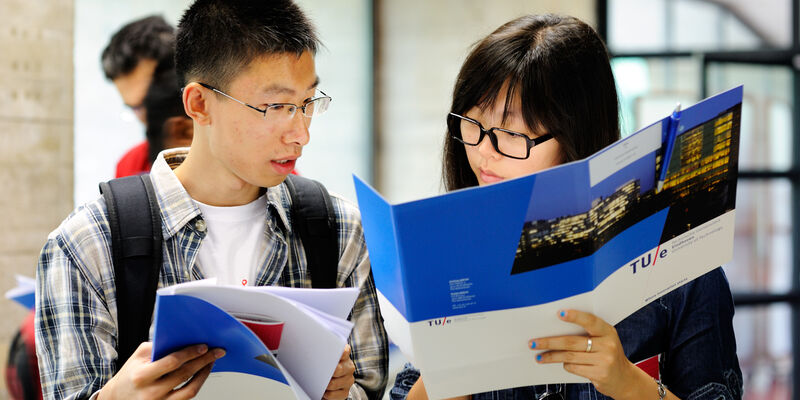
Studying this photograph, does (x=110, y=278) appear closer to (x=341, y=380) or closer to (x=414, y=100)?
(x=341, y=380)

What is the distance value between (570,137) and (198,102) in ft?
2.47

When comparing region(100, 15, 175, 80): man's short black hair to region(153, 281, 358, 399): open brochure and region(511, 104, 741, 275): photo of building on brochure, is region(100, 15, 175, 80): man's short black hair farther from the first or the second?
region(511, 104, 741, 275): photo of building on brochure

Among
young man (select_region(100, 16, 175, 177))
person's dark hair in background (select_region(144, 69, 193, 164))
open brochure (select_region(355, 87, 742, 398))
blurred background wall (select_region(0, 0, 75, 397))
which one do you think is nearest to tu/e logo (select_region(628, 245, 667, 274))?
open brochure (select_region(355, 87, 742, 398))

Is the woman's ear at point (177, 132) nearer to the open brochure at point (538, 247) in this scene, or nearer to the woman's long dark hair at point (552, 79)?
the woman's long dark hair at point (552, 79)

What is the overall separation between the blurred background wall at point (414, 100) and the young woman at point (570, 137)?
2.23 meters

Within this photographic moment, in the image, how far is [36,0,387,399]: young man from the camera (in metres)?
1.31

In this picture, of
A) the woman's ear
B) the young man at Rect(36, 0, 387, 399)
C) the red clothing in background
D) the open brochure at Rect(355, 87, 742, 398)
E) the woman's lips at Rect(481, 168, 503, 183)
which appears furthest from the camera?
the red clothing in background

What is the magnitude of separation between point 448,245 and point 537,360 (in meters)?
0.26

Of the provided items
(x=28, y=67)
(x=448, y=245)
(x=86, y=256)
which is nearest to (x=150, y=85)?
(x=28, y=67)

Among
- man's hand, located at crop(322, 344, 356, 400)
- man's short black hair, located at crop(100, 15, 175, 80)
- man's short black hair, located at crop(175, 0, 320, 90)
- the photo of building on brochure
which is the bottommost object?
man's hand, located at crop(322, 344, 356, 400)

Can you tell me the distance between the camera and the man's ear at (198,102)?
4.92 ft

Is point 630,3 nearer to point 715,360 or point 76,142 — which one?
point 76,142

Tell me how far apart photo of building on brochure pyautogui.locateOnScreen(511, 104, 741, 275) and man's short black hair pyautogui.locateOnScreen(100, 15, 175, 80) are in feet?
6.18

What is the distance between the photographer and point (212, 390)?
124cm
